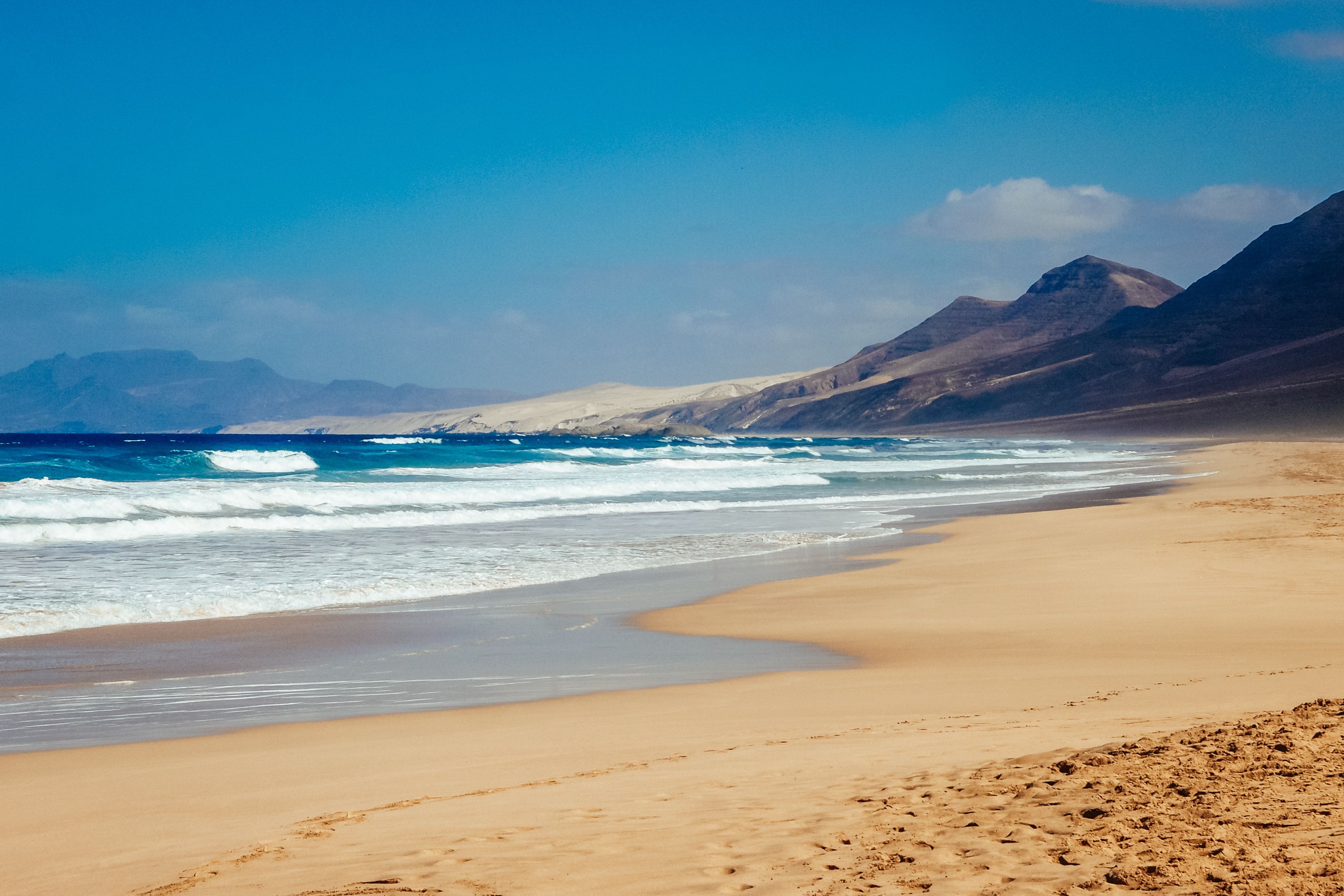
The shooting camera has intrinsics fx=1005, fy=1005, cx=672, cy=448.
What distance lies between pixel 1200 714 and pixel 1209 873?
2.63 meters

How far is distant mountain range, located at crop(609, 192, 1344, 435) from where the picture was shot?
10094cm

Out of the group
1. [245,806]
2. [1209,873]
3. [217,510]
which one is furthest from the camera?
[217,510]

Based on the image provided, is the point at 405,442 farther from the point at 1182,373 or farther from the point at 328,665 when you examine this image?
the point at 328,665

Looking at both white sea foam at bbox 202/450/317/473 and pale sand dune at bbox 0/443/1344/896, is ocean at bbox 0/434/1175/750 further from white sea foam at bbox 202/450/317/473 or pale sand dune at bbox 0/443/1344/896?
white sea foam at bbox 202/450/317/473

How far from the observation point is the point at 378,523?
20750 millimetres

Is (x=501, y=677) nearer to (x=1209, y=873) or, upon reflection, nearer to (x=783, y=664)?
(x=783, y=664)

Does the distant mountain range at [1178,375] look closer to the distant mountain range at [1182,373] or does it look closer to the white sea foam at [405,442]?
the distant mountain range at [1182,373]

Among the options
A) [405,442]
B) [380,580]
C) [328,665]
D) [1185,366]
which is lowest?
[328,665]

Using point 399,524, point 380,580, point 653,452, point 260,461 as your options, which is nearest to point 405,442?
point 653,452

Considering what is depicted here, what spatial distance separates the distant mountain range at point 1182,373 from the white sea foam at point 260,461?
7929 cm

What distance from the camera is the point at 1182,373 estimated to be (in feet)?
424

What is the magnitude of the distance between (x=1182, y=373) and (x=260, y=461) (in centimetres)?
11785

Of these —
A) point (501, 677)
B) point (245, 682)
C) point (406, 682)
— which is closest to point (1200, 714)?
point (501, 677)

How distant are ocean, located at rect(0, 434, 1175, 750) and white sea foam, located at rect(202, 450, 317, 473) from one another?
8.90 meters
